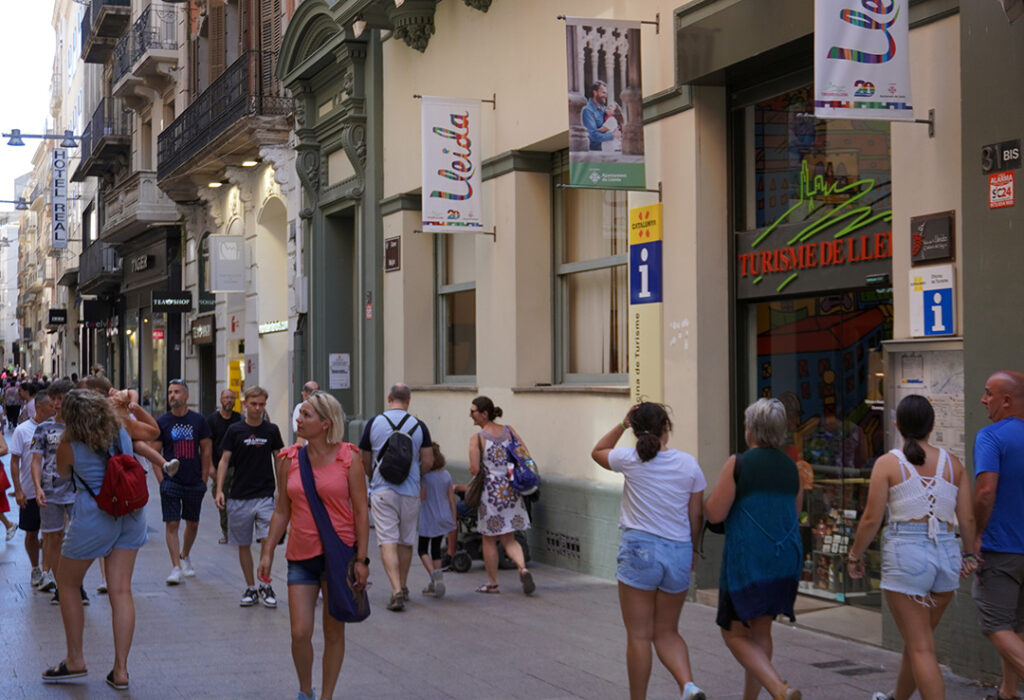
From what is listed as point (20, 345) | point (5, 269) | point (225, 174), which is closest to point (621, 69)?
point (225, 174)

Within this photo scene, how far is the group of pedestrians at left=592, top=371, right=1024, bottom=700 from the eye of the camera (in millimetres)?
6203

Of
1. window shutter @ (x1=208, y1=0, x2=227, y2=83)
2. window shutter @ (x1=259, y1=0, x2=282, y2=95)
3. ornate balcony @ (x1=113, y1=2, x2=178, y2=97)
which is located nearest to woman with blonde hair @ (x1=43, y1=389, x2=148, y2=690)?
window shutter @ (x1=259, y1=0, x2=282, y2=95)

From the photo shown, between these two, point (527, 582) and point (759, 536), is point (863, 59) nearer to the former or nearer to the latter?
point (759, 536)

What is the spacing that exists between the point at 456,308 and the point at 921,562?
10535 mm

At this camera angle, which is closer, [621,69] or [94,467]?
[94,467]

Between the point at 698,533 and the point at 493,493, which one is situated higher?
the point at 698,533

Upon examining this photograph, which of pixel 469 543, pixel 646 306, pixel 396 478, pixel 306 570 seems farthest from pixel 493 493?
pixel 306 570

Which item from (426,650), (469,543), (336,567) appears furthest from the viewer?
(469,543)

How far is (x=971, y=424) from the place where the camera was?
296 inches

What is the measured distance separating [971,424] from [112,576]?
16.9 feet

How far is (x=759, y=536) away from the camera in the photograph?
20.4ft

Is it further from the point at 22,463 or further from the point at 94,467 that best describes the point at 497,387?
the point at 94,467

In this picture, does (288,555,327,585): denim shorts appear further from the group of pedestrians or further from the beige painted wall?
the beige painted wall

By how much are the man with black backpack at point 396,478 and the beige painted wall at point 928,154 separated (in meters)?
4.24
